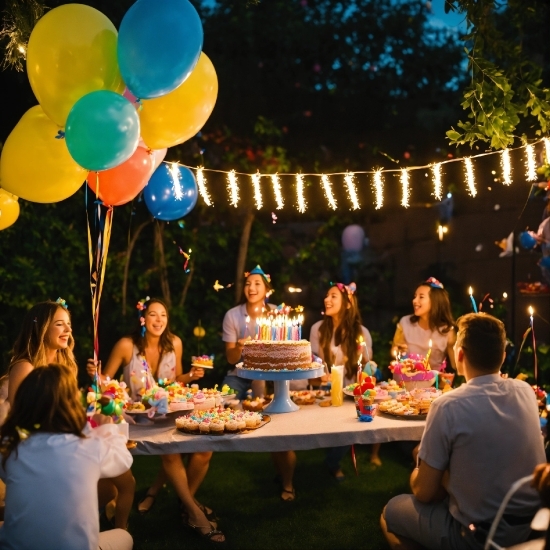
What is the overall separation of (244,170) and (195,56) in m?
4.05

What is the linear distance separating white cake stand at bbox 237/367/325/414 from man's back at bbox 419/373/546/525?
1.46 meters

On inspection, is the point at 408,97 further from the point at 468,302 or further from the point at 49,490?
the point at 49,490

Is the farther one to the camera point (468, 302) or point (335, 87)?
point (335, 87)

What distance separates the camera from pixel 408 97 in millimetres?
9148

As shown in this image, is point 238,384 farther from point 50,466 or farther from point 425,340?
point 50,466

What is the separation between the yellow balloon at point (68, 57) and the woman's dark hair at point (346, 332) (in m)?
2.79

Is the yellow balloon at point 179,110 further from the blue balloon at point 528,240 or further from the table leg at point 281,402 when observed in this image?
the blue balloon at point 528,240

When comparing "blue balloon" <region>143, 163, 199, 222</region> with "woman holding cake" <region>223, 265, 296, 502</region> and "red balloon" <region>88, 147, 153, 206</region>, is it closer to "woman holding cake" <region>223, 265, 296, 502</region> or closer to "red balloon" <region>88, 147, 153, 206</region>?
"red balloon" <region>88, 147, 153, 206</region>

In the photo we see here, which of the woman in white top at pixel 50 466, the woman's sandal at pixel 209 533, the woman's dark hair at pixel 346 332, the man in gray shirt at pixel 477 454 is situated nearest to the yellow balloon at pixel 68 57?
the woman in white top at pixel 50 466

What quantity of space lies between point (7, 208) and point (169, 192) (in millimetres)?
1095

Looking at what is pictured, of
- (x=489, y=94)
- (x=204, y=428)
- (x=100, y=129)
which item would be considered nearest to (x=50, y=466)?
(x=204, y=428)

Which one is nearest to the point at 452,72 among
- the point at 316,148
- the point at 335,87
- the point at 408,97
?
the point at 408,97

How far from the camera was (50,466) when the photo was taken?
8.70 ft

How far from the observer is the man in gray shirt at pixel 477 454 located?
115 inches
